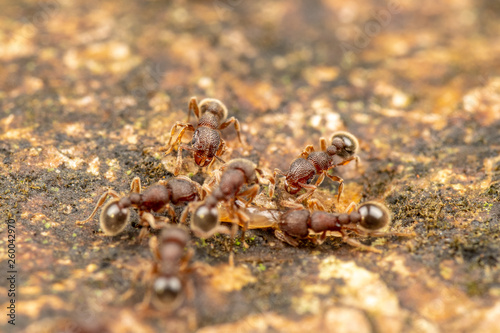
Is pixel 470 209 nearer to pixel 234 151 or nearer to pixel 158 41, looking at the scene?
pixel 234 151

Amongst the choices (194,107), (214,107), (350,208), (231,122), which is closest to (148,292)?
(350,208)

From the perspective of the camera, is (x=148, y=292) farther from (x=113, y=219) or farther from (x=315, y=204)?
(x=315, y=204)

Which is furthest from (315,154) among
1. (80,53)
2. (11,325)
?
(80,53)

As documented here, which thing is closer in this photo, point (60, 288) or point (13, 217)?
point (60, 288)

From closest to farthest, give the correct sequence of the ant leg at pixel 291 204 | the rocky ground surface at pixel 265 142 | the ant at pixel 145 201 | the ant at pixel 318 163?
the rocky ground surface at pixel 265 142
the ant at pixel 145 201
the ant leg at pixel 291 204
the ant at pixel 318 163

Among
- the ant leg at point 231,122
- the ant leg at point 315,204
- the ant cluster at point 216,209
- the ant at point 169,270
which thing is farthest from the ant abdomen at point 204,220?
the ant leg at point 231,122

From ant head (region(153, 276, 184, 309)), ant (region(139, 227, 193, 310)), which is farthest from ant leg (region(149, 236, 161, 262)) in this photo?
Result: ant head (region(153, 276, 184, 309))

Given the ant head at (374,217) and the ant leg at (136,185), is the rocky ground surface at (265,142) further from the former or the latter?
the ant leg at (136,185)
